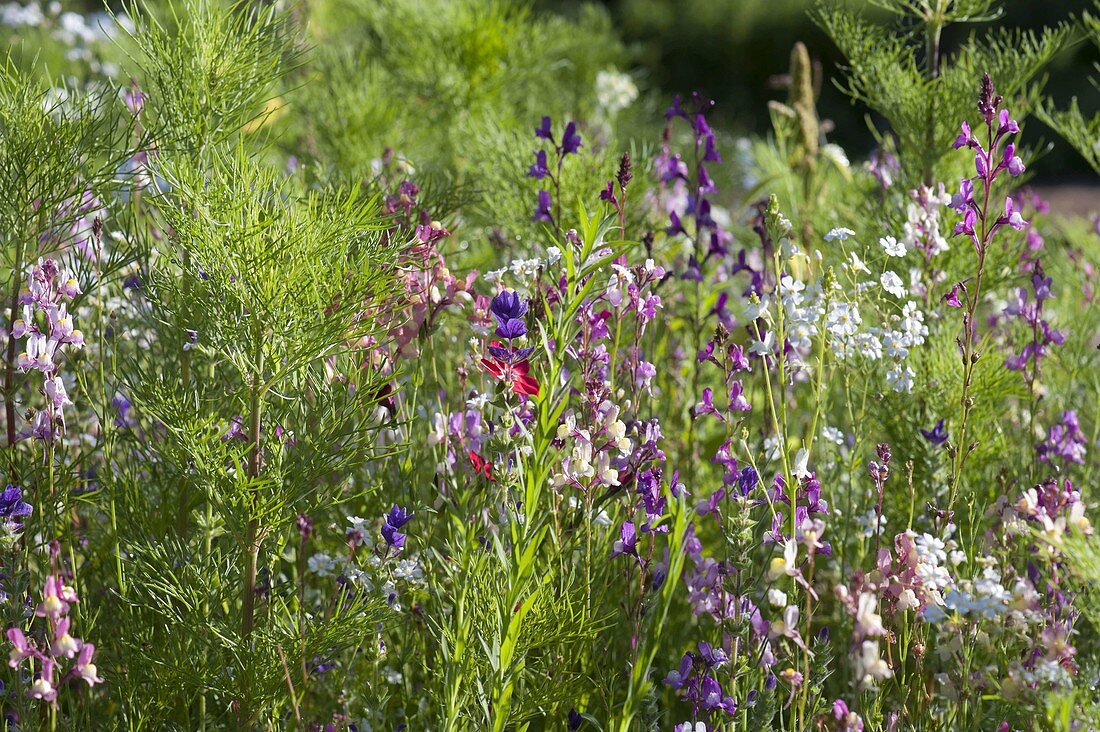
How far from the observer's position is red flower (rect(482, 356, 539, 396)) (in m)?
1.30

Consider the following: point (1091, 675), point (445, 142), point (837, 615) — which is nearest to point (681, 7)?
point (445, 142)

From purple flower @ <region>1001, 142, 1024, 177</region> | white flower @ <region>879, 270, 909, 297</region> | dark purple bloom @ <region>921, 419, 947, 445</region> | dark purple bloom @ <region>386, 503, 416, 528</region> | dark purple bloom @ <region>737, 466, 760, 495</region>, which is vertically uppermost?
purple flower @ <region>1001, 142, 1024, 177</region>

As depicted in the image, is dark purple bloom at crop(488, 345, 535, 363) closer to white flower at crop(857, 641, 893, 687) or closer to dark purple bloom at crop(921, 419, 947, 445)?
white flower at crop(857, 641, 893, 687)

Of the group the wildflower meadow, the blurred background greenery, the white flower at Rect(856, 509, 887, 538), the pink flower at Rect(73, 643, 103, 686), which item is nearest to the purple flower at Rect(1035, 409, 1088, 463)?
the wildflower meadow

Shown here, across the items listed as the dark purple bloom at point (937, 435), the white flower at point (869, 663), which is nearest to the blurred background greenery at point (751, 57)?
the dark purple bloom at point (937, 435)

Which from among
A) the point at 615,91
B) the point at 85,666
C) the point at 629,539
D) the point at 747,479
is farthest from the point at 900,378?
the point at 615,91

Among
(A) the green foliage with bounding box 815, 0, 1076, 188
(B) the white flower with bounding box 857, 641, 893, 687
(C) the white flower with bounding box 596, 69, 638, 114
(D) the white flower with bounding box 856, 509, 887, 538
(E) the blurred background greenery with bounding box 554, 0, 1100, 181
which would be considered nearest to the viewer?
(B) the white flower with bounding box 857, 641, 893, 687

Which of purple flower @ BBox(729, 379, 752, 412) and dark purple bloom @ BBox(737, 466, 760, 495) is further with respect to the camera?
purple flower @ BBox(729, 379, 752, 412)

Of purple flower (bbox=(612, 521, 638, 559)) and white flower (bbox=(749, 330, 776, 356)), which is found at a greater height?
white flower (bbox=(749, 330, 776, 356))

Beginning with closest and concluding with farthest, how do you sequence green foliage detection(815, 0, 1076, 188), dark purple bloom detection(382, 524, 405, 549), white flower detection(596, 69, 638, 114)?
dark purple bloom detection(382, 524, 405, 549)
green foliage detection(815, 0, 1076, 188)
white flower detection(596, 69, 638, 114)

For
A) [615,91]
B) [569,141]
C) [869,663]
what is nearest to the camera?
[869,663]

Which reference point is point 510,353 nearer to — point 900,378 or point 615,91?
point 900,378

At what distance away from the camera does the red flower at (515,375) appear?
4.25ft

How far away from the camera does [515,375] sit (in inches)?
51.5
